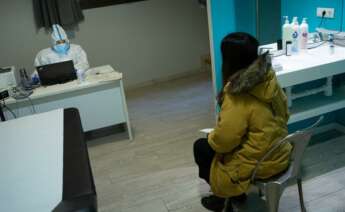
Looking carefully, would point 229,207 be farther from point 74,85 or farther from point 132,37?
point 132,37

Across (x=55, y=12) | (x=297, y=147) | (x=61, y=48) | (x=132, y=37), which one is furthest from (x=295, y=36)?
(x=55, y=12)

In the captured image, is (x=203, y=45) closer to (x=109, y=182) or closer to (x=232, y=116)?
(x=109, y=182)

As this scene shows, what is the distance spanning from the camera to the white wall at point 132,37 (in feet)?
14.7


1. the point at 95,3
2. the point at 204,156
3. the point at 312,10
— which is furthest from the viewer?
the point at 95,3

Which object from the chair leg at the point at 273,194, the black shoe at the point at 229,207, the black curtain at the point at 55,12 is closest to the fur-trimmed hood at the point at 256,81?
the chair leg at the point at 273,194

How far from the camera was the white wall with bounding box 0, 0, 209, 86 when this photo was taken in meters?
4.49

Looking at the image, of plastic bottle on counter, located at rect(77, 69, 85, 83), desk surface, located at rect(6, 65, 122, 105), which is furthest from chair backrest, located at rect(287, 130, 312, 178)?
plastic bottle on counter, located at rect(77, 69, 85, 83)

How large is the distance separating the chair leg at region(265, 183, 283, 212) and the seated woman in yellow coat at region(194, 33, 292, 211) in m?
0.06

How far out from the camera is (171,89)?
16.0 ft

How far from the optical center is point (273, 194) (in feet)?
5.60

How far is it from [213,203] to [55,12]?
335 cm

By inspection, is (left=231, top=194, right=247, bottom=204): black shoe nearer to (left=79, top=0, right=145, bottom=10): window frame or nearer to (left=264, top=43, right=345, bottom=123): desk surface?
(left=264, top=43, right=345, bottom=123): desk surface

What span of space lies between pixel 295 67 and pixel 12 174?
1.81m

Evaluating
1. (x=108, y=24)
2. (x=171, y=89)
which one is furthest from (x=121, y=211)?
(x=108, y=24)
